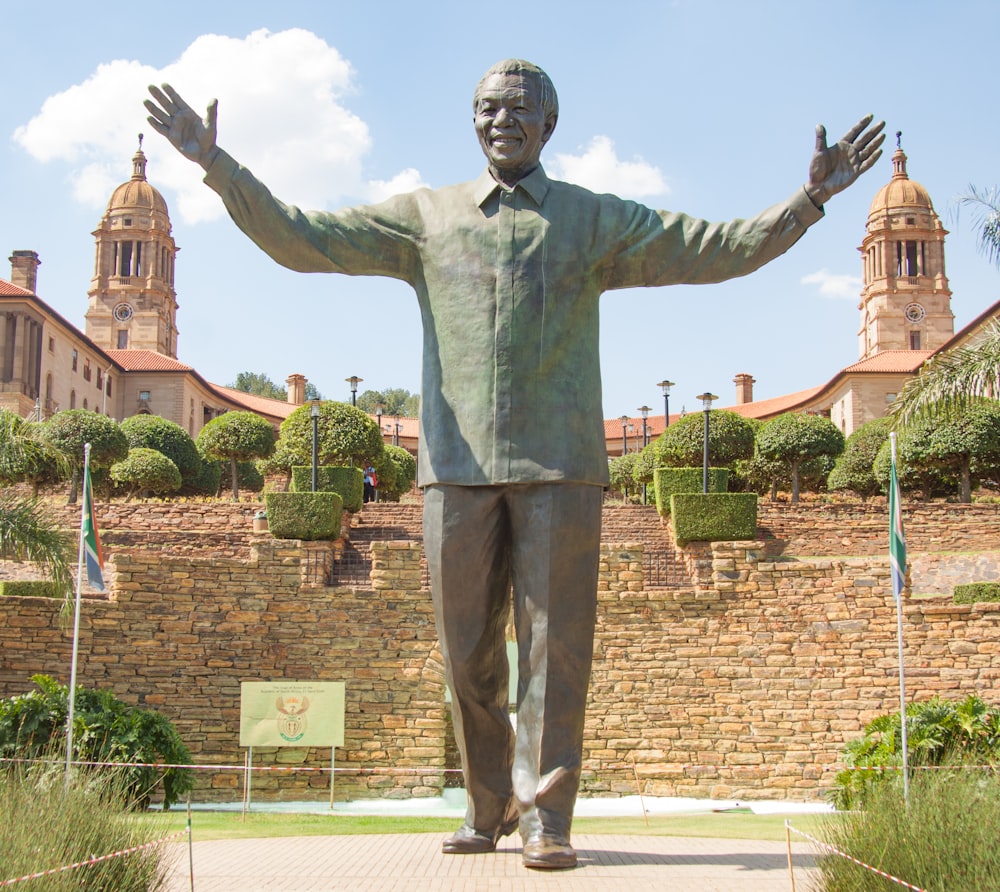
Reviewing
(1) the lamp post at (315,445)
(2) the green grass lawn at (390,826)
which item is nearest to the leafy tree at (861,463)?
(1) the lamp post at (315,445)

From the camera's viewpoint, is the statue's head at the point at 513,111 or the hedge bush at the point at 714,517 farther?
the hedge bush at the point at 714,517

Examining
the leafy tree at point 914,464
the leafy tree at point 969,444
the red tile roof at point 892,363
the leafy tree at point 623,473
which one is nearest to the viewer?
the leafy tree at point 969,444

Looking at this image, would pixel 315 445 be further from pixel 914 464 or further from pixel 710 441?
pixel 914 464

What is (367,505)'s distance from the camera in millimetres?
27188

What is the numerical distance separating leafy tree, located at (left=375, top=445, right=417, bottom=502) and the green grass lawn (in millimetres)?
20932

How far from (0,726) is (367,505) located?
15.8 m

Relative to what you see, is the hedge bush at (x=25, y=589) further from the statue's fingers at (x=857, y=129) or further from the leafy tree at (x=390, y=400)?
the leafy tree at (x=390, y=400)

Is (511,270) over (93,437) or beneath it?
beneath

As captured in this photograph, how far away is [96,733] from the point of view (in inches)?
476

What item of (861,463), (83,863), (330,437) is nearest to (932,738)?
(83,863)

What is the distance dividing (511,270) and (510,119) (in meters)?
0.57

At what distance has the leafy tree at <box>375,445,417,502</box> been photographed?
33.9 metres

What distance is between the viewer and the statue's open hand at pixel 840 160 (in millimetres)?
4609

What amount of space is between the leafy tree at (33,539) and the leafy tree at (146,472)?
2215 cm
